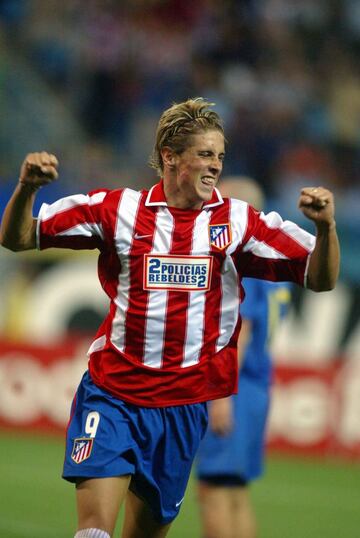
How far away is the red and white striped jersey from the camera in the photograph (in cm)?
438

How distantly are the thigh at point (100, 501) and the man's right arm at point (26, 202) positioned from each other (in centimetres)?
95

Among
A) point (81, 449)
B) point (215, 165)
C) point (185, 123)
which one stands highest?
point (185, 123)

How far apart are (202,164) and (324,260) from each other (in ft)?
2.02

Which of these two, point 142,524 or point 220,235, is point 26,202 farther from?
point 142,524

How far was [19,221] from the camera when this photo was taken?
415cm

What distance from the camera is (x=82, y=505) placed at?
4.16 m

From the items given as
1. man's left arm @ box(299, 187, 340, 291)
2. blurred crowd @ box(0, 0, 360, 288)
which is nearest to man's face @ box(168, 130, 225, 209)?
man's left arm @ box(299, 187, 340, 291)

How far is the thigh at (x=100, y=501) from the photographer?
4105 millimetres

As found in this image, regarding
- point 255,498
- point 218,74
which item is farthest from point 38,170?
point 218,74

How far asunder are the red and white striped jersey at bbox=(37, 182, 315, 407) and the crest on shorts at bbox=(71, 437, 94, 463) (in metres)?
0.23

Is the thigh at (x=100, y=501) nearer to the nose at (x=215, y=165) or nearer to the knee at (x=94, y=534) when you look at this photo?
the knee at (x=94, y=534)

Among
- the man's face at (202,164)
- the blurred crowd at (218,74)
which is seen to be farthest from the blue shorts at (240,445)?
the blurred crowd at (218,74)

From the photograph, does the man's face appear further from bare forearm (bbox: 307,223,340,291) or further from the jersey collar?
bare forearm (bbox: 307,223,340,291)

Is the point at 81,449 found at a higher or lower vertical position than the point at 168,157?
lower
